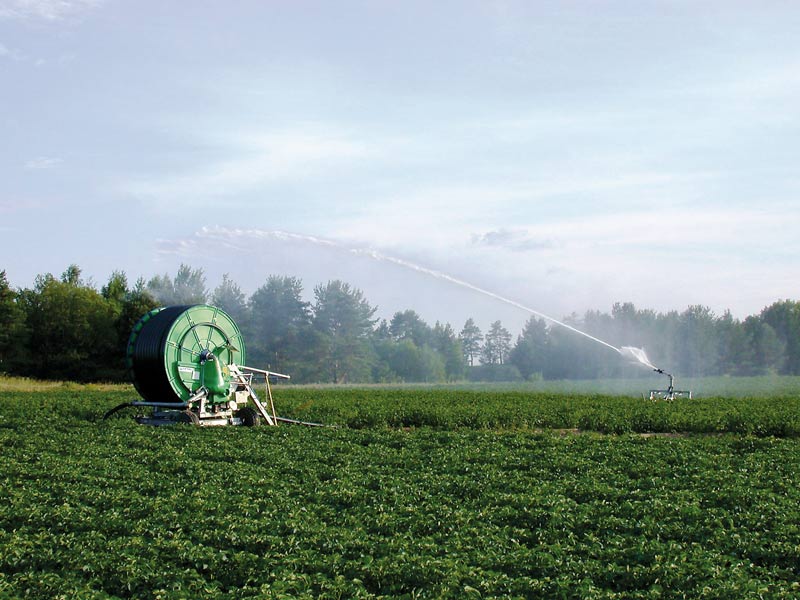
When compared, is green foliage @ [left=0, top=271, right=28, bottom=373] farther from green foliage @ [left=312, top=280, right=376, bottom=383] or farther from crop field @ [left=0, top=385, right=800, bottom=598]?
crop field @ [left=0, top=385, right=800, bottom=598]

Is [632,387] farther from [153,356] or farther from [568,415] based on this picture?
[153,356]

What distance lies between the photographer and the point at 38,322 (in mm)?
61938

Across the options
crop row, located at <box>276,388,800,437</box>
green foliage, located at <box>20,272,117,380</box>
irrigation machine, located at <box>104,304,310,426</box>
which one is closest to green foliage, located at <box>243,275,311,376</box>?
green foliage, located at <box>20,272,117,380</box>

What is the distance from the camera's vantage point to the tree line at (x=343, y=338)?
60.8m

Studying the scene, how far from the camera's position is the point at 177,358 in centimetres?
2333

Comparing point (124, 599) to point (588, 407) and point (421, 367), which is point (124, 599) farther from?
point (421, 367)

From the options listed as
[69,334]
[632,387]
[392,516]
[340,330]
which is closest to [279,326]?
[340,330]

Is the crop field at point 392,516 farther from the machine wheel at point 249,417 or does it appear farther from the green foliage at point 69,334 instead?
the green foliage at point 69,334

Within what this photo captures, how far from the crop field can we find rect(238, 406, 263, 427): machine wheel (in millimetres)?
3570

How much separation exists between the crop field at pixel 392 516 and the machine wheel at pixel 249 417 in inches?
141

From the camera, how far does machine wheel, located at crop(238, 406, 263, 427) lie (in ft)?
78.2

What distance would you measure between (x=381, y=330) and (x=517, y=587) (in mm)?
83715

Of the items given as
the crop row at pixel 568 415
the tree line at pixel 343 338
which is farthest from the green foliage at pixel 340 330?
the crop row at pixel 568 415

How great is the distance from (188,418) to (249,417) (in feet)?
6.68
